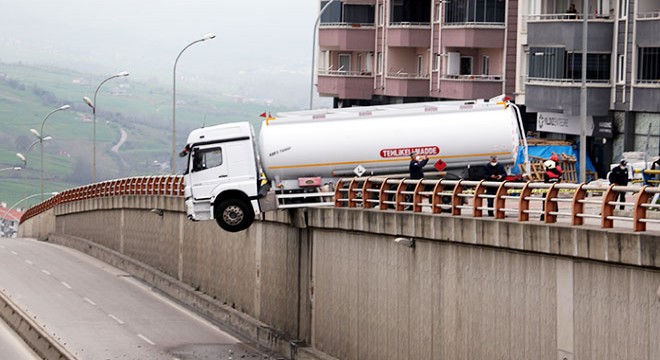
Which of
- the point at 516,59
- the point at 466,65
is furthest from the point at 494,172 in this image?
the point at 466,65

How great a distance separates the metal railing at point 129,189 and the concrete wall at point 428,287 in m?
5.16

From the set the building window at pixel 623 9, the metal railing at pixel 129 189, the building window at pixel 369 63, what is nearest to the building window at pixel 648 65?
the building window at pixel 623 9

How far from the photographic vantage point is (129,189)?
6888 centimetres

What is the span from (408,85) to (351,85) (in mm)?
6351

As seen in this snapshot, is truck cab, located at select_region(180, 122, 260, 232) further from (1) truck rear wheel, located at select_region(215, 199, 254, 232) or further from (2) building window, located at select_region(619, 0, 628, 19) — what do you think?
(2) building window, located at select_region(619, 0, 628, 19)

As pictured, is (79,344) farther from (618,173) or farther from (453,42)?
(453,42)

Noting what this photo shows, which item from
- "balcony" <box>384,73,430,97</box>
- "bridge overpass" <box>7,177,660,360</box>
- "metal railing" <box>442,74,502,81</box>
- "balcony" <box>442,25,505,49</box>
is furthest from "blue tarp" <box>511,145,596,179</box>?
"balcony" <box>384,73,430,97</box>

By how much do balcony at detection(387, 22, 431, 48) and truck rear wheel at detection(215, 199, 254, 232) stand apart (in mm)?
34832

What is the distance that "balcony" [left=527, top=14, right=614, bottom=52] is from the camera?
2184 inches

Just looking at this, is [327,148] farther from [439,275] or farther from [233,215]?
[439,275]

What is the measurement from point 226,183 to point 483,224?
12956 mm

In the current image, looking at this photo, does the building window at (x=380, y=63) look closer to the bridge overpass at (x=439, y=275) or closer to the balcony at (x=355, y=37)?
the balcony at (x=355, y=37)

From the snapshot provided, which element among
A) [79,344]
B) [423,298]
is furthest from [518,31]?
[423,298]

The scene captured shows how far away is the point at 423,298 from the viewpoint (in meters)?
33.0
